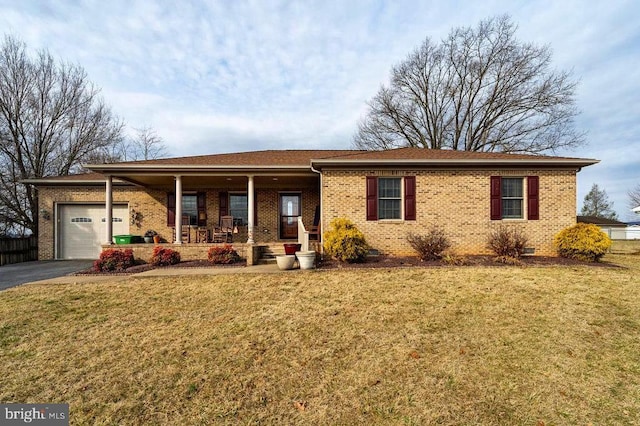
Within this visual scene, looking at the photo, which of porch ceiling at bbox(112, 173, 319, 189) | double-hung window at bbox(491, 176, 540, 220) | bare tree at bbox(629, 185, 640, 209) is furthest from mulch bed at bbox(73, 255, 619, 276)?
bare tree at bbox(629, 185, 640, 209)

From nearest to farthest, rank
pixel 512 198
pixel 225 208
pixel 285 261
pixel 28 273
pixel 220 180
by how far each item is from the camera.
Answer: pixel 285 261 < pixel 28 273 < pixel 512 198 < pixel 220 180 < pixel 225 208

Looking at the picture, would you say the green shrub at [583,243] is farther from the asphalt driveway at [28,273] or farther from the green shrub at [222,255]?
the asphalt driveway at [28,273]

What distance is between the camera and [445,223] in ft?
33.7

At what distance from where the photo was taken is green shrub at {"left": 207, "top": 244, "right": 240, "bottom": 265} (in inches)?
388

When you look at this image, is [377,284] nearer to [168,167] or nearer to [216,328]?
[216,328]

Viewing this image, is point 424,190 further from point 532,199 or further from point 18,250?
point 18,250

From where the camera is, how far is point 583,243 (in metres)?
9.34

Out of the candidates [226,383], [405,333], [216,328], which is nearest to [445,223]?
[405,333]

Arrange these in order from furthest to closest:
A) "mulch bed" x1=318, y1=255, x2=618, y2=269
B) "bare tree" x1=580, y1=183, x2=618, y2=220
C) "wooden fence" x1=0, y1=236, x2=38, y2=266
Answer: "bare tree" x1=580, y1=183, x2=618, y2=220, "wooden fence" x1=0, y1=236, x2=38, y2=266, "mulch bed" x1=318, y1=255, x2=618, y2=269

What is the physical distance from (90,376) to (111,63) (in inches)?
472

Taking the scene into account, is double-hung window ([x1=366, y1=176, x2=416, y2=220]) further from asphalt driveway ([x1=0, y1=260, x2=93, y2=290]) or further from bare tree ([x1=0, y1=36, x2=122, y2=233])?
bare tree ([x1=0, y1=36, x2=122, y2=233])

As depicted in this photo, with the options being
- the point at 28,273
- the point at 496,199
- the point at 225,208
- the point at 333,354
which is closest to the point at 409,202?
the point at 496,199

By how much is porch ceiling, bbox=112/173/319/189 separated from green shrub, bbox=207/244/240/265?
2.72m

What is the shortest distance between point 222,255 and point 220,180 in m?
3.73
